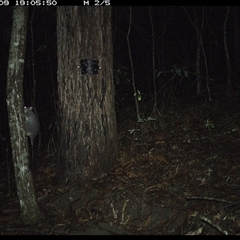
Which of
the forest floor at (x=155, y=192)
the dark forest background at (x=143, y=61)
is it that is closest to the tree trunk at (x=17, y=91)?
the forest floor at (x=155, y=192)

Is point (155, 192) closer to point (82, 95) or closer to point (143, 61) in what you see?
point (82, 95)

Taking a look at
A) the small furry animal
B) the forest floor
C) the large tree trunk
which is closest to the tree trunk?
the forest floor

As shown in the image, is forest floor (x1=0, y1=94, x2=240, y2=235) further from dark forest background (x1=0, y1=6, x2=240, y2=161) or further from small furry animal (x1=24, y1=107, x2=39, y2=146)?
dark forest background (x1=0, y1=6, x2=240, y2=161)

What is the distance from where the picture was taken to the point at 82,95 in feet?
14.7

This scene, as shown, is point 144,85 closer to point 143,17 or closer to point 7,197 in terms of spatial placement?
point 143,17

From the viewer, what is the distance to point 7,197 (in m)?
4.70

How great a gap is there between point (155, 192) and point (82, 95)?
1.49 m

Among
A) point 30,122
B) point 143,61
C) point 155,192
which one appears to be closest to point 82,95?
point 30,122

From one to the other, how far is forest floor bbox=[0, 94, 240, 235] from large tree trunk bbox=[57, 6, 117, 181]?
28cm

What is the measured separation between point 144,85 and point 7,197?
25.3 ft

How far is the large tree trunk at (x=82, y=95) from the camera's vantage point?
4480 mm

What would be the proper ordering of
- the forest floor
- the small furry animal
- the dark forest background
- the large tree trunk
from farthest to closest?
the dark forest background → the small furry animal → the large tree trunk → the forest floor

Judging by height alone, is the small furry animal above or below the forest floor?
above

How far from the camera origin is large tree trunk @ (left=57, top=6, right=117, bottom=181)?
448 centimetres
